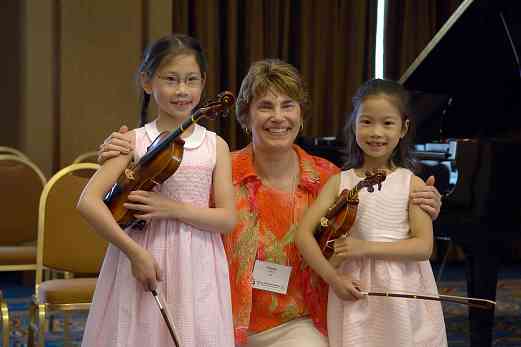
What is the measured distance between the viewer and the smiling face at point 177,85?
2295mm

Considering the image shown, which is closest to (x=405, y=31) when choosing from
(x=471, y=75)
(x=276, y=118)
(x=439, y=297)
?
(x=471, y=75)

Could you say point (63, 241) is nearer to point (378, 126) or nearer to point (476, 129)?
point (378, 126)

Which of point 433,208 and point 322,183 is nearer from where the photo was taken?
point 433,208

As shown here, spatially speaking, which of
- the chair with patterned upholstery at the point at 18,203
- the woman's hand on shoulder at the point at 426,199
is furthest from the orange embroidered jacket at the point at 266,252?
the chair with patterned upholstery at the point at 18,203

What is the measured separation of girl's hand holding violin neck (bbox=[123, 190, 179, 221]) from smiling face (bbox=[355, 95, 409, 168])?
23.7 inches

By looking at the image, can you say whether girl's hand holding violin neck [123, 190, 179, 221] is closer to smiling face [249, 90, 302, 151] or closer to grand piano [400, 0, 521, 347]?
smiling face [249, 90, 302, 151]

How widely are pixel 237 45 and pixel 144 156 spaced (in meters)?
5.01

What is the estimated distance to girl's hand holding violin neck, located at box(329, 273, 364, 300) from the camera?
94.7 inches

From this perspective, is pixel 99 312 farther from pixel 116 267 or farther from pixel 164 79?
pixel 164 79

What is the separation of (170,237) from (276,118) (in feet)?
1.61

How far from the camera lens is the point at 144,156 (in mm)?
2166

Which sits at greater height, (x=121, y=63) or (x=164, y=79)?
(x=121, y=63)

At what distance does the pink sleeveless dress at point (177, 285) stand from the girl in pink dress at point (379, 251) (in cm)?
30

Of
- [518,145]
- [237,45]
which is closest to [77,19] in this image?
[237,45]
